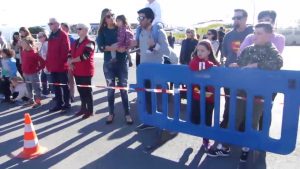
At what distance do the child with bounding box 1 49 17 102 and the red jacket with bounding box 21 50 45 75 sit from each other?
85cm

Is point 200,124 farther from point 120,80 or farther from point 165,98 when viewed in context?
point 120,80

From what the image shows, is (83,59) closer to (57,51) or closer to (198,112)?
(57,51)

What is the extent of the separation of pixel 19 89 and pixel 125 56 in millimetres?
3459

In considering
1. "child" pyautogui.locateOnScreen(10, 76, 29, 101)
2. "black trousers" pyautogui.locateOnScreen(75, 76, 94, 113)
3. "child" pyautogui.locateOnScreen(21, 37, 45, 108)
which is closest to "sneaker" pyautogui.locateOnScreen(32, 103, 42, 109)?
"child" pyautogui.locateOnScreen(21, 37, 45, 108)

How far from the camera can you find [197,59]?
13.8 feet

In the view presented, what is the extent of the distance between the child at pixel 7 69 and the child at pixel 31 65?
2.51 feet

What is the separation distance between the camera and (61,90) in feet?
22.8

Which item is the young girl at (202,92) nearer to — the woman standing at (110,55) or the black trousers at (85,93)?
the woman standing at (110,55)

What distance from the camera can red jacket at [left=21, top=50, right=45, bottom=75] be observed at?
7.07 meters

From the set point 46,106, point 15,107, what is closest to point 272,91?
point 46,106

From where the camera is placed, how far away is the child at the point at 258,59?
3.71m

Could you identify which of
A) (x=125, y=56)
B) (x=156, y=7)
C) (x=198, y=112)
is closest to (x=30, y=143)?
(x=125, y=56)

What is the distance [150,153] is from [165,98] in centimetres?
79

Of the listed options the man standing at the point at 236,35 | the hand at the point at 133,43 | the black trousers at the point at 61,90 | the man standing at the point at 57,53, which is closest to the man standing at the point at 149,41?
the hand at the point at 133,43
